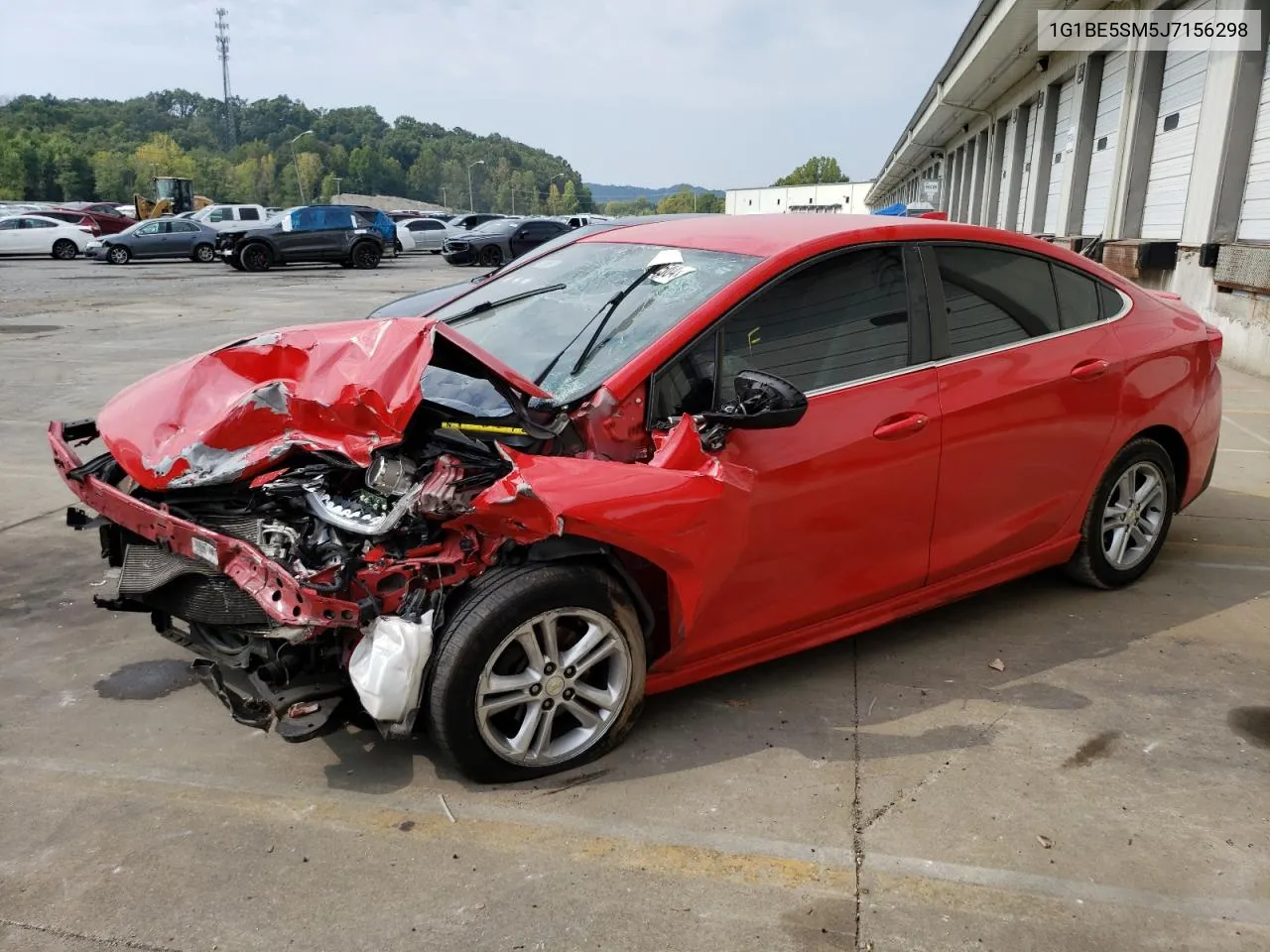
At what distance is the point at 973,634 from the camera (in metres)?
4.12

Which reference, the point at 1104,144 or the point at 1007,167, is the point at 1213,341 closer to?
the point at 1104,144

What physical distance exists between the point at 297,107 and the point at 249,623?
161 m

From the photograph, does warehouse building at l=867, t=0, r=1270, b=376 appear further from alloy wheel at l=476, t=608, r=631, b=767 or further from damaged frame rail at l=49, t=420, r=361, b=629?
damaged frame rail at l=49, t=420, r=361, b=629

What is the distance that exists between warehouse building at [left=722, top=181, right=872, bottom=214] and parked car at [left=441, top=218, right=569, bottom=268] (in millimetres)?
69026

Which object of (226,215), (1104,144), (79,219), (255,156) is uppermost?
(255,156)

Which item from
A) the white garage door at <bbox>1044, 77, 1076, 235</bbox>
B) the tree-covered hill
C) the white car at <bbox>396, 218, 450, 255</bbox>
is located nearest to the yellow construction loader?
the white car at <bbox>396, 218, 450, 255</bbox>

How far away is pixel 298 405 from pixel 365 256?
28.8 meters

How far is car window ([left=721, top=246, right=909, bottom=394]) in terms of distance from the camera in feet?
10.8

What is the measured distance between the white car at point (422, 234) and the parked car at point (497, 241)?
815 centimetres

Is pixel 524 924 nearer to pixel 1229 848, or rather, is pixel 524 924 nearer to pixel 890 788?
pixel 890 788

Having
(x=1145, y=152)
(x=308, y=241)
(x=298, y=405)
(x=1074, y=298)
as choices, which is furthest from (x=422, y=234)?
(x=298, y=405)

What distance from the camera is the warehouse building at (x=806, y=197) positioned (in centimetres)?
10806

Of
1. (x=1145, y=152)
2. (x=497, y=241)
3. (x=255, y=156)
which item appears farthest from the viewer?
(x=255, y=156)

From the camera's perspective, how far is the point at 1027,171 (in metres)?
22.6
